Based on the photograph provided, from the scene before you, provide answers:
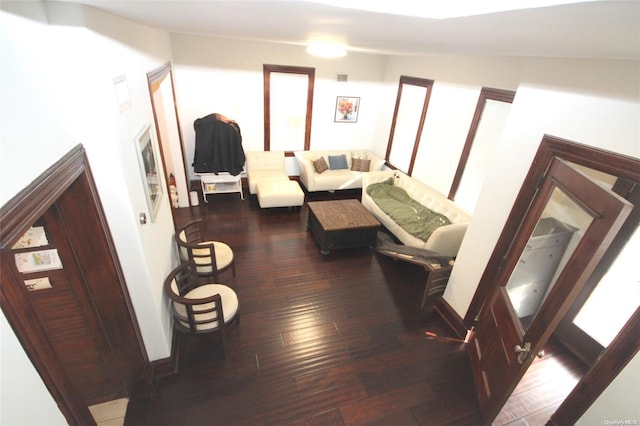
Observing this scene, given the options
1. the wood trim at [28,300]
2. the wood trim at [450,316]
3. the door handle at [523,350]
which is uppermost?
the wood trim at [28,300]

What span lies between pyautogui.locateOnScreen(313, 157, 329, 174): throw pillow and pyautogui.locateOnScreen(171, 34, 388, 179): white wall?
480 mm

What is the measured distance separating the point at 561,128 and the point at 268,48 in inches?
183

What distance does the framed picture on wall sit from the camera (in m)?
2.00

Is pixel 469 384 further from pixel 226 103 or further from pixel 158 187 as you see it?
pixel 226 103

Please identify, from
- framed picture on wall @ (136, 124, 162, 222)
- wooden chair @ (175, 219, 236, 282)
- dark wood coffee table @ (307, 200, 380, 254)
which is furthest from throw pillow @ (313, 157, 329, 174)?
framed picture on wall @ (136, 124, 162, 222)

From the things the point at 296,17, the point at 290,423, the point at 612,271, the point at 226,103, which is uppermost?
the point at 296,17

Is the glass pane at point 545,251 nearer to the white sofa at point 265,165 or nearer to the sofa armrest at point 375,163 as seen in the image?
the sofa armrest at point 375,163

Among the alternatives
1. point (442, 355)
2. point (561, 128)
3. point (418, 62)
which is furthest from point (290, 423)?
point (418, 62)

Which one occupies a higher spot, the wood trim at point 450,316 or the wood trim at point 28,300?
the wood trim at point 28,300

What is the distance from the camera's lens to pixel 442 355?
108 inches

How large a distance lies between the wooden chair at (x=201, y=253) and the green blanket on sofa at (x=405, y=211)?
245cm

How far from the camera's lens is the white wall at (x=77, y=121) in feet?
3.29

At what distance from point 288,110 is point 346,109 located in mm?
1210

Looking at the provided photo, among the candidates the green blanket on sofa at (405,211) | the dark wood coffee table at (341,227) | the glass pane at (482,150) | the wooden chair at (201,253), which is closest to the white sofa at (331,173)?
the green blanket on sofa at (405,211)
